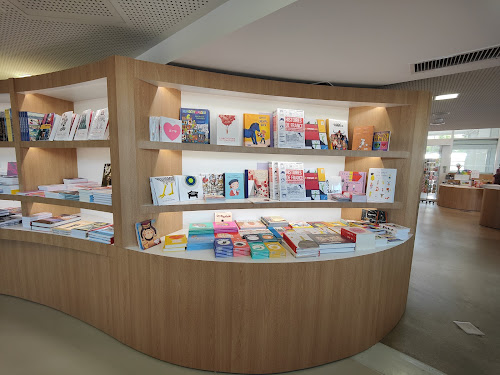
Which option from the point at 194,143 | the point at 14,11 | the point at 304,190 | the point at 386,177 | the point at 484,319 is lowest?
the point at 484,319

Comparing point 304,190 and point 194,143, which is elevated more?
point 194,143

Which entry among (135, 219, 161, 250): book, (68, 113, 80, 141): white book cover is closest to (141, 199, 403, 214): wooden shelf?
(135, 219, 161, 250): book

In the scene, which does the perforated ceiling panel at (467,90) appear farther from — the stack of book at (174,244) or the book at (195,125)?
the stack of book at (174,244)

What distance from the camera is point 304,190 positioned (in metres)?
2.37

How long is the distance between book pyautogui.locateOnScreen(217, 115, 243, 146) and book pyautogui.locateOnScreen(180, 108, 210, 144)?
11cm

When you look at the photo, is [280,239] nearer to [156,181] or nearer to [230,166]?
[230,166]

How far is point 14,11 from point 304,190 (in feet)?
9.14

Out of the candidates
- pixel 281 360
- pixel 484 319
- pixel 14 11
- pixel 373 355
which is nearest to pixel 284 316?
pixel 281 360

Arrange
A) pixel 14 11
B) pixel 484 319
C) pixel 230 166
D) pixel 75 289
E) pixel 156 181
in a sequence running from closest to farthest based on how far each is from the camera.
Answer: pixel 14 11 → pixel 156 181 → pixel 75 289 → pixel 230 166 → pixel 484 319

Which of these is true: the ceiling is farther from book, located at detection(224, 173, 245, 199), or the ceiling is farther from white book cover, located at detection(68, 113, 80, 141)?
book, located at detection(224, 173, 245, 199)

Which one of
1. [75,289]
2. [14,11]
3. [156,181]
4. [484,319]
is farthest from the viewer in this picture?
[484,319]

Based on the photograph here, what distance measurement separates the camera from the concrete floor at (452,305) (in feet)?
7.13

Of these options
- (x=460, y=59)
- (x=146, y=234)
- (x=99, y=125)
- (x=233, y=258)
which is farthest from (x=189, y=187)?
(x=460, y=59)

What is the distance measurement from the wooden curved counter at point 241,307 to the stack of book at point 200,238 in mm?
191
